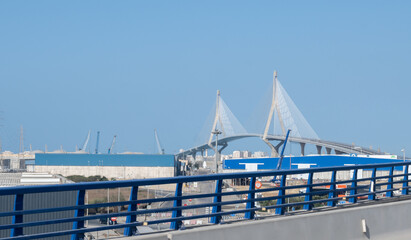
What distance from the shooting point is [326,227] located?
31.5 feet

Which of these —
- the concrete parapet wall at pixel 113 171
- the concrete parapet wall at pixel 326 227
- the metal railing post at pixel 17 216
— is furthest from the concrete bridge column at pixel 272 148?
the metal railing post at pixel 17 216

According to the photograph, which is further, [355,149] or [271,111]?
[271,111]

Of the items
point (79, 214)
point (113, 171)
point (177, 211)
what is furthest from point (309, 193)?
point (113, 171)

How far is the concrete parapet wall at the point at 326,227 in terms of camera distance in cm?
794

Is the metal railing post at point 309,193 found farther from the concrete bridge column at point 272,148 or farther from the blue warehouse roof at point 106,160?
the concrete bridge column at point 272,148

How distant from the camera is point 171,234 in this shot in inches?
289

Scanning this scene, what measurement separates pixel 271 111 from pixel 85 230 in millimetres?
102823

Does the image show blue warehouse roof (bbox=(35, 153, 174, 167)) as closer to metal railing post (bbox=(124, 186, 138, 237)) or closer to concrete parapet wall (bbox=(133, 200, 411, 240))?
concrete parapet wall (bbox=(133, 200, 411, 240))

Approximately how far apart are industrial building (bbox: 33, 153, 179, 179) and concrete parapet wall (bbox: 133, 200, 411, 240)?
2969 inches

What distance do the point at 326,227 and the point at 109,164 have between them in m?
89.1

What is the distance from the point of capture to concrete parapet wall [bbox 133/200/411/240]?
7943 millimetres

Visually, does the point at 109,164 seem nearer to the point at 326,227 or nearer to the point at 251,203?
the point at 326,227

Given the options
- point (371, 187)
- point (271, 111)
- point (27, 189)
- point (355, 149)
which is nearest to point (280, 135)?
point (271, 111)

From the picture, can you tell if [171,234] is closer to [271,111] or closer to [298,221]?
[298,221]
